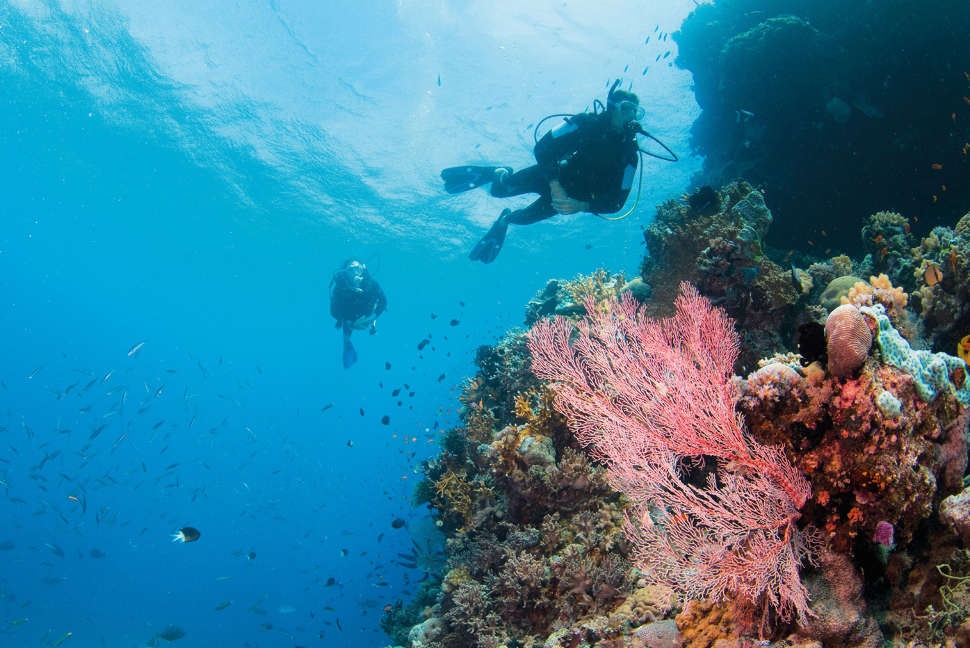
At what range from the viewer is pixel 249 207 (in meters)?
30.9

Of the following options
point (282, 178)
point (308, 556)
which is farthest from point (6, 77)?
point (308, 556)

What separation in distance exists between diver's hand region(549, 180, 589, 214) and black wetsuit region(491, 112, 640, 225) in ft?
0.26

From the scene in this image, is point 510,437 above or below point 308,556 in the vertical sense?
below

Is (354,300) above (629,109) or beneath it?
above

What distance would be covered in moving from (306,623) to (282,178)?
60.3m

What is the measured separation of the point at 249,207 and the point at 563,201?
28882mm

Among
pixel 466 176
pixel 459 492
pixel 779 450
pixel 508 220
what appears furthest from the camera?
pixel 508 220

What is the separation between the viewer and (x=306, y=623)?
2368 inches

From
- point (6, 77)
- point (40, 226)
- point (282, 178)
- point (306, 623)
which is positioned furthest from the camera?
point (306, 623)

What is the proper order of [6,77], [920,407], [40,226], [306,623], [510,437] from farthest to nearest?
[306,623] < [40,226] < [6,77] < [510,437] < [920,407]

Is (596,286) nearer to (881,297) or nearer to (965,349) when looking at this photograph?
(965,349)

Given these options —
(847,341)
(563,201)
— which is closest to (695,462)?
(847,341)

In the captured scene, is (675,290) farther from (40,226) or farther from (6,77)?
(40,226)

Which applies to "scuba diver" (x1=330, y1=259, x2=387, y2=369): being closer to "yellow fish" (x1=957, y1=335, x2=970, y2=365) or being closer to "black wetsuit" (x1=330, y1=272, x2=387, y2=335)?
"black wetsuit" (x1=330, y1=272, x2=387, y2=335)
